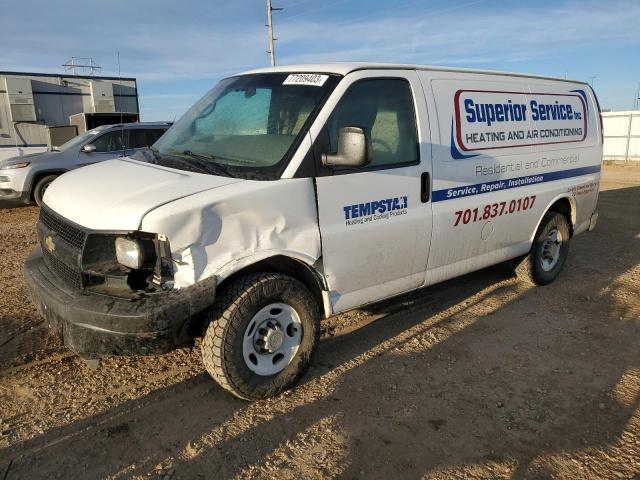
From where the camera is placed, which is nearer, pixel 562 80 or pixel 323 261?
pixel 323 261

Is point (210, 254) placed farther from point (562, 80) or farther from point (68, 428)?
point (562, 80)

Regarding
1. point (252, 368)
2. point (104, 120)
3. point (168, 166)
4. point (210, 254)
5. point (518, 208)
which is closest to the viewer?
point (210, 254)

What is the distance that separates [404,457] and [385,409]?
1.54ft

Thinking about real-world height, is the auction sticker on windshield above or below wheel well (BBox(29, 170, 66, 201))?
Result: above

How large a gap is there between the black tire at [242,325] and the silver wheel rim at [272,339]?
0.04 metres

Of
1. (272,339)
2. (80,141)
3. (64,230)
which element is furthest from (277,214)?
(80,141)

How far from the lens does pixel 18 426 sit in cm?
305

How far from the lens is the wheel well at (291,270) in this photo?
10.6 ft

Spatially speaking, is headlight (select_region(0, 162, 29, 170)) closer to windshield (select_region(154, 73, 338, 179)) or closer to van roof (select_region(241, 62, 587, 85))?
windshield (select_region(154, 73, 338, 179))

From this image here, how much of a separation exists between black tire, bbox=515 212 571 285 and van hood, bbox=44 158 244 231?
3.75 m

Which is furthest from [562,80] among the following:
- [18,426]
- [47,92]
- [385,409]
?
[47,92]

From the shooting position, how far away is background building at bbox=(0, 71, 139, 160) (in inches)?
982

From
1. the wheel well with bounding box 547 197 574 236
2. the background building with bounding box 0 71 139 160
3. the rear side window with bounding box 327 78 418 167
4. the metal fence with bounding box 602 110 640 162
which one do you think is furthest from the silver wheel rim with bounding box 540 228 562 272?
the metal fence with bounding box 602 110 640 162

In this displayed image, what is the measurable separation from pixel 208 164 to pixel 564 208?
14.1 ft
